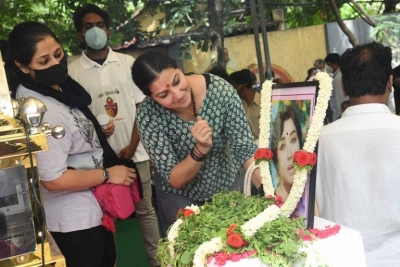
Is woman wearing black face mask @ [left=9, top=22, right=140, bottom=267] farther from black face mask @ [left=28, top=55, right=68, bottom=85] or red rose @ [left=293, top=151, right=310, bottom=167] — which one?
red rose @ [left=293, top=151, right=310, bottom=167]

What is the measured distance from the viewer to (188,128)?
7.01 ft

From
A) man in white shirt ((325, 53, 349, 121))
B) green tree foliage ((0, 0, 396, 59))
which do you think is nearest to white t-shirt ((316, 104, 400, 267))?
green tree foliage ((0, 0, 396, 59))

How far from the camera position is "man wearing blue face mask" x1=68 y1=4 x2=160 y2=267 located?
10.2 ft

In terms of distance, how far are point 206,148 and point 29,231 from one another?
74cm

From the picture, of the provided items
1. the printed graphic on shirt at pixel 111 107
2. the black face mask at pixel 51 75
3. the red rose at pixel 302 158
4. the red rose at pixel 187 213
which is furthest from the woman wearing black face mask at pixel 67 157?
the red rose at pixel 302 158

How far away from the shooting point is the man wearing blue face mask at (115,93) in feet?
10.2

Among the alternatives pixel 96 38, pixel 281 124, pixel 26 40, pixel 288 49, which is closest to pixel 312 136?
pixel 281 124

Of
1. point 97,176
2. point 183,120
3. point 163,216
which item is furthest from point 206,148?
point 163,216

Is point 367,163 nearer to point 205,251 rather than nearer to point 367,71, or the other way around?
point 367,71

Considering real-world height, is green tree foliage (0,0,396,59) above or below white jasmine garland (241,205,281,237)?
above

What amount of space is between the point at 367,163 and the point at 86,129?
111 centimetres

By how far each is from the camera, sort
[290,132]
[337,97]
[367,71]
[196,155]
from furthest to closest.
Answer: [337,97] < [196,155] < [367,71] < [290,132]

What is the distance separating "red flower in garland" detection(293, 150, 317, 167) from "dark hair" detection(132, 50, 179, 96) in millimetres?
718

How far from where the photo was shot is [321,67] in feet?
21.0
